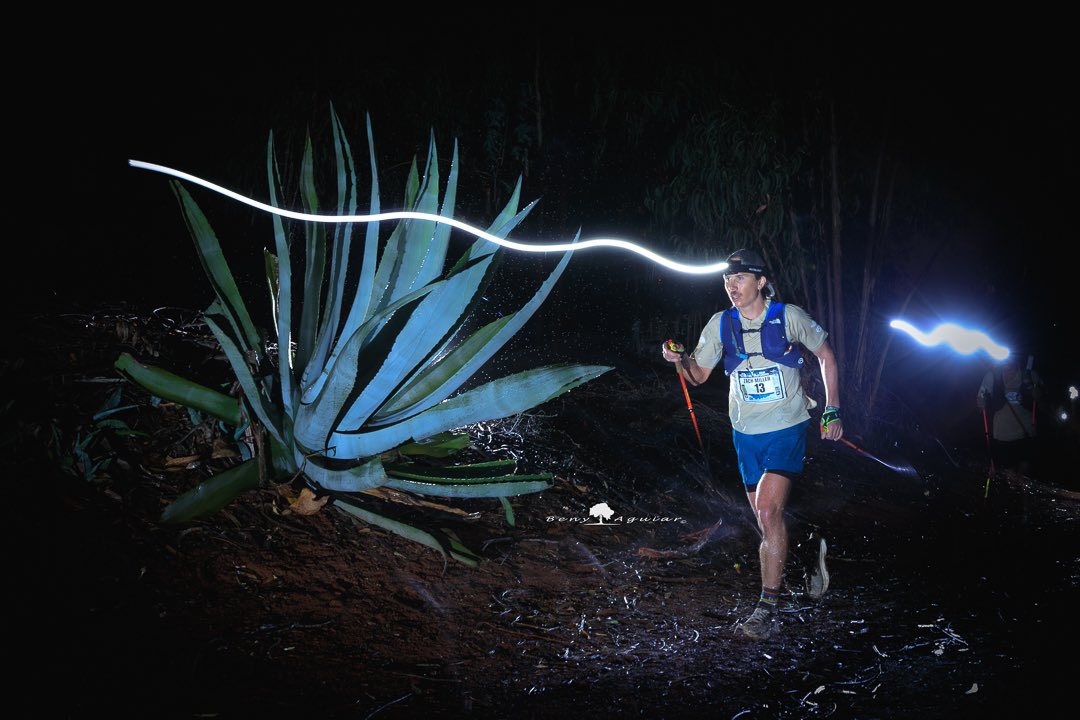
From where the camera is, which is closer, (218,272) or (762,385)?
(218,272)

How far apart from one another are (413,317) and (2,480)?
7.21ft

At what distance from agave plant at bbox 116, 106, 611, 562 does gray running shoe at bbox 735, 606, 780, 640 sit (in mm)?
1334

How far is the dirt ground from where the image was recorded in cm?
288

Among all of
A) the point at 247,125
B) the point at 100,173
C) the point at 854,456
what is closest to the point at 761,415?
the point at 854,456

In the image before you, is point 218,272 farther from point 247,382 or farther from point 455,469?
point 455,469

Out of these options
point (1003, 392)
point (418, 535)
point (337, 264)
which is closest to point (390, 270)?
point (337, 264)

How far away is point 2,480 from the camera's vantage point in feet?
11.4

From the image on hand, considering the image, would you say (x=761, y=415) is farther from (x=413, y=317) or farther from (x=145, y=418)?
(x=145, y=418)

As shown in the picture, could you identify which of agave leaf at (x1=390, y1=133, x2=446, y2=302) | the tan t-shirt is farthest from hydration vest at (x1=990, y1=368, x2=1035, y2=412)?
agave leaf at (x1=390, y1=133, x2=446, y2=302)

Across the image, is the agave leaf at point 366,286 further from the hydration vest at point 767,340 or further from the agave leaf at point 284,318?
the hydration vest at point 767,340

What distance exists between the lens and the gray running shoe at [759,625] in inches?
154

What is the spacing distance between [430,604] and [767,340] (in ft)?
8.21

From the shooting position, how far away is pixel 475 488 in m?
4.26

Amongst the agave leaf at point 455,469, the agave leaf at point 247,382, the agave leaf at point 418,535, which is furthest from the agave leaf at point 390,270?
the agave leaf at point 418,535
